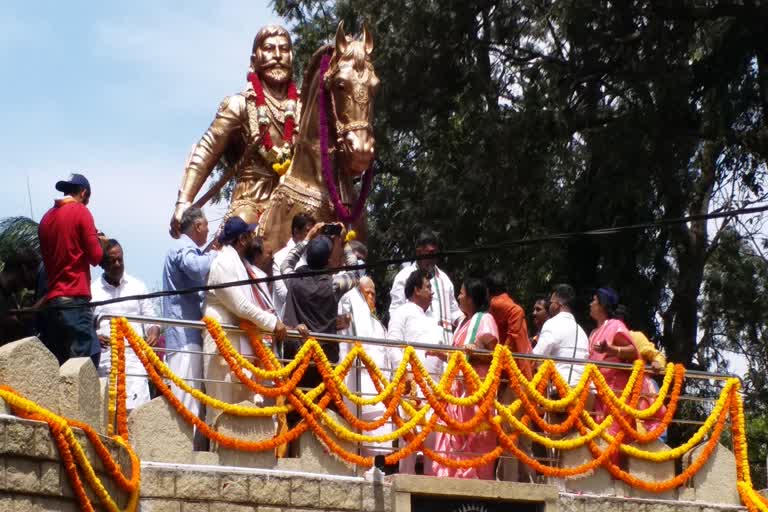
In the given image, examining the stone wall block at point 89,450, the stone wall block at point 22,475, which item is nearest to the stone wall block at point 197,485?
the stone wall block at point 89,450

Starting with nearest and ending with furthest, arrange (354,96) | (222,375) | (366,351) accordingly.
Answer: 1. (222,375)
2. (366,351)
3. (354,96)

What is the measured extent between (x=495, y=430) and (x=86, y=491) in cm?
376

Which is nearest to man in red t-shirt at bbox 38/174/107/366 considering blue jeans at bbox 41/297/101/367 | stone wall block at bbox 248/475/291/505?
blue jeans at bbox 41/297/101/367

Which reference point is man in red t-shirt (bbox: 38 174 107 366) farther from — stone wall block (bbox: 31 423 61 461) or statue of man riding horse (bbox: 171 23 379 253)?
statue of man riding horse (bbox: 171 23 379 253)

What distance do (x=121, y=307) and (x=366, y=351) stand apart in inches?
78.8

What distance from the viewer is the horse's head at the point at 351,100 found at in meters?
17.5

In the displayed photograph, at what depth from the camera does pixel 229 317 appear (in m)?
13.7

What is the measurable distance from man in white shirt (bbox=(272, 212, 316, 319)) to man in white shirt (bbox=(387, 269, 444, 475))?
982 millimetres

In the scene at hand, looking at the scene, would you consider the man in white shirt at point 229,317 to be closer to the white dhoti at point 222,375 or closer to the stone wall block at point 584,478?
the white dhoti at point 222,375

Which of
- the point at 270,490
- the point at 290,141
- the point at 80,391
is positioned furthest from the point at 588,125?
the point at 80,391

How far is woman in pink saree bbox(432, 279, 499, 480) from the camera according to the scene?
47.6 ft

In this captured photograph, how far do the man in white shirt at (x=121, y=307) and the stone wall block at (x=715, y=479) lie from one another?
4742 mm

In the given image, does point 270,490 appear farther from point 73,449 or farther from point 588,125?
point 588,125

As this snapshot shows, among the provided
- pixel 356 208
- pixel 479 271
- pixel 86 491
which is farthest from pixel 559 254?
pixel 86 491
